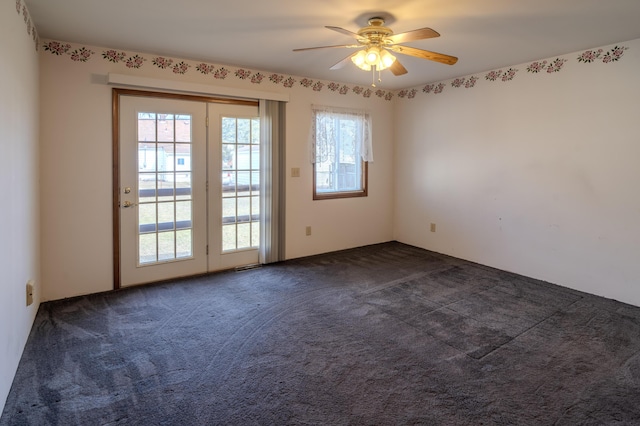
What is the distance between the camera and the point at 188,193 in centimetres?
410

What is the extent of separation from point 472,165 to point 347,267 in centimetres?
201

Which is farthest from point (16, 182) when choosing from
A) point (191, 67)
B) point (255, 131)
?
point (255, 131)

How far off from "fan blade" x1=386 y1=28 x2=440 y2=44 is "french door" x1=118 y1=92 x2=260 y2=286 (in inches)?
87.6

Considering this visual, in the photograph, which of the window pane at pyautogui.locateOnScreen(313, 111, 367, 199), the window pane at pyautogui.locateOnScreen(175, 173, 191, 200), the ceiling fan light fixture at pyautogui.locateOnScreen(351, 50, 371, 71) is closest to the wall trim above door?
the window pane at pyautogui.locateOnScreen(313, 111, 367, 199)

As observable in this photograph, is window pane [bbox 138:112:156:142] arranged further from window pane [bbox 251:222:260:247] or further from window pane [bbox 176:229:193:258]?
window pane [bbox 251:222:260:247]

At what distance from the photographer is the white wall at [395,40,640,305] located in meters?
3.48

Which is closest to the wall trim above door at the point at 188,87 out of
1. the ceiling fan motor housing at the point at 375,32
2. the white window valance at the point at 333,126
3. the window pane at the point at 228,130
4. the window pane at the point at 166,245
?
the window pane at the point at 228,130

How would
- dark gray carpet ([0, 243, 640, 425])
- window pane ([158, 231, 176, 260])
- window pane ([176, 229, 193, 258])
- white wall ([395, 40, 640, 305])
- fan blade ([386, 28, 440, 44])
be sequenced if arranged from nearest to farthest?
dark gray carpet ([0, 243, 640, 425])
fan blade ([386, 28, 440, 44])
white wall ([395, 40, 640, 305])
window pane ([158, 231, 176, 260])
window pane ([176, 229, 193, 258])

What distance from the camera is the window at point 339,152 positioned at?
16.4ft

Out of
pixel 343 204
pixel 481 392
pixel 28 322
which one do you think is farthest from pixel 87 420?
pixel 343 204

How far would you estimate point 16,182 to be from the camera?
2.39 m

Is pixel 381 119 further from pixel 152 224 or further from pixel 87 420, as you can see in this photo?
pixel 87 420

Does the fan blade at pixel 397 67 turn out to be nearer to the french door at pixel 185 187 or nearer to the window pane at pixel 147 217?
the french door at pixel 185 187

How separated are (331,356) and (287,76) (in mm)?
3362
